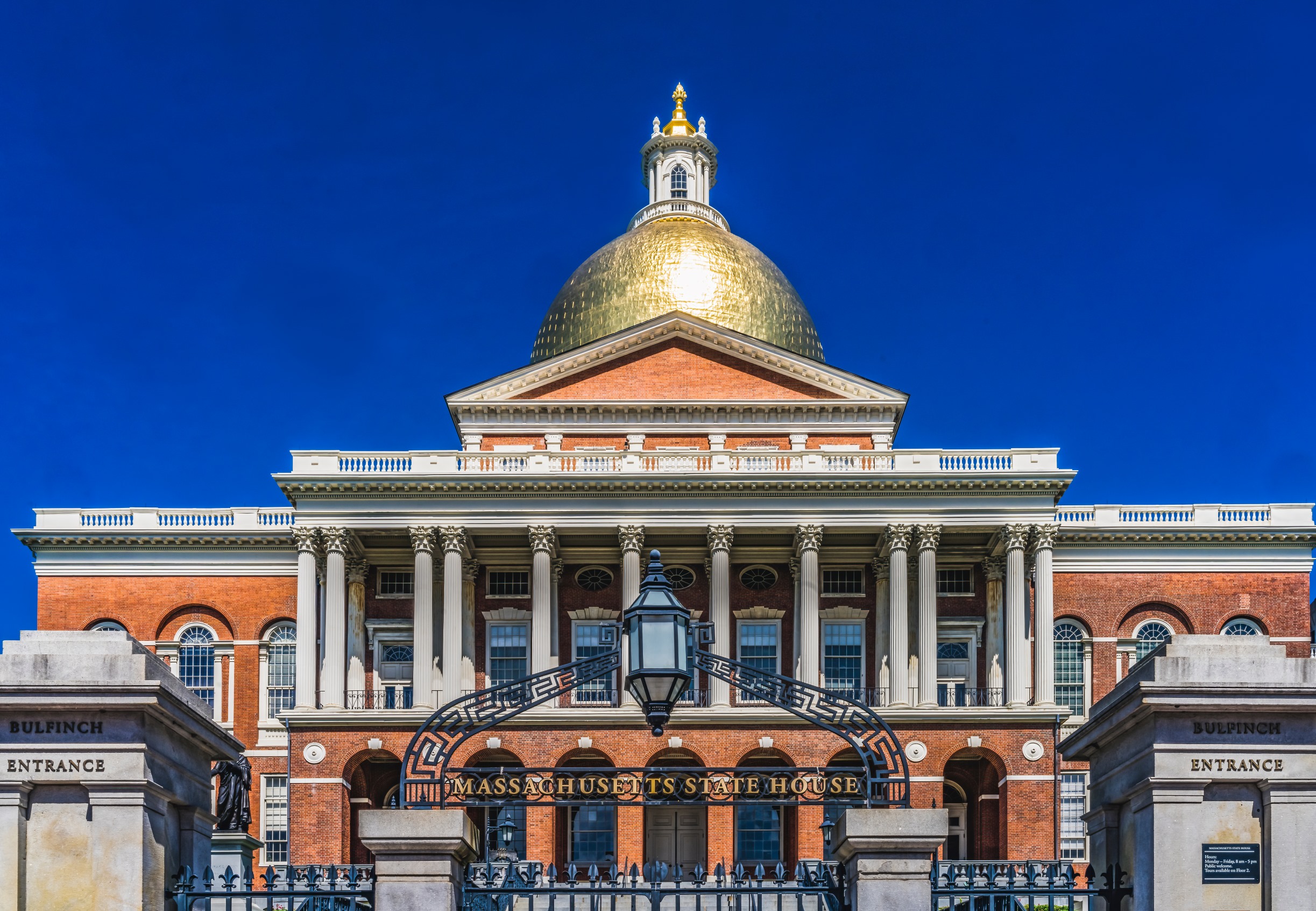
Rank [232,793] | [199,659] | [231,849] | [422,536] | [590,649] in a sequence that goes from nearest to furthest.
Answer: [232,793] < [231,849] < [422,536] < [590,649] < [199,659]

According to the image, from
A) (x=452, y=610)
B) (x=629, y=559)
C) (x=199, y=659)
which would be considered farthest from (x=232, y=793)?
(x=199, y=659)

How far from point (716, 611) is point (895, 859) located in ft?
141

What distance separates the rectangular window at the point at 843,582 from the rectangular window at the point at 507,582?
9806 millimetres

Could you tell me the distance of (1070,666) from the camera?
59500 mm

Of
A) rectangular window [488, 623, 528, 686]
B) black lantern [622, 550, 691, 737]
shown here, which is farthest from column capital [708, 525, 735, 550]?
black lantern [622, 550, 691, 737]

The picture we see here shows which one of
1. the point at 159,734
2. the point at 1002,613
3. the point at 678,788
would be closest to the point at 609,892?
the point at 678,788

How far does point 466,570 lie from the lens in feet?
188

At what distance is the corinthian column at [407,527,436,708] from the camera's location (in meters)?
54.6

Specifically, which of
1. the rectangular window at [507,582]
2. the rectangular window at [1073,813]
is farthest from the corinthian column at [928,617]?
the rectangular window at [507,582]

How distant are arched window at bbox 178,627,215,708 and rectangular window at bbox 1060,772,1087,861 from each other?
2835cm

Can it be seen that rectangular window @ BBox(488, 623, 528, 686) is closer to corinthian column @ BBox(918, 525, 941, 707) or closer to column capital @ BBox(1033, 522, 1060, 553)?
corinthian column @ BBox(918, 525, 941, 707)

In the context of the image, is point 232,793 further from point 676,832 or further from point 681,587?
point 681,587

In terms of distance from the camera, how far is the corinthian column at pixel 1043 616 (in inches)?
2151

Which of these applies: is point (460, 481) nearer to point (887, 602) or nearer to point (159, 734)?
point (887, 602)
